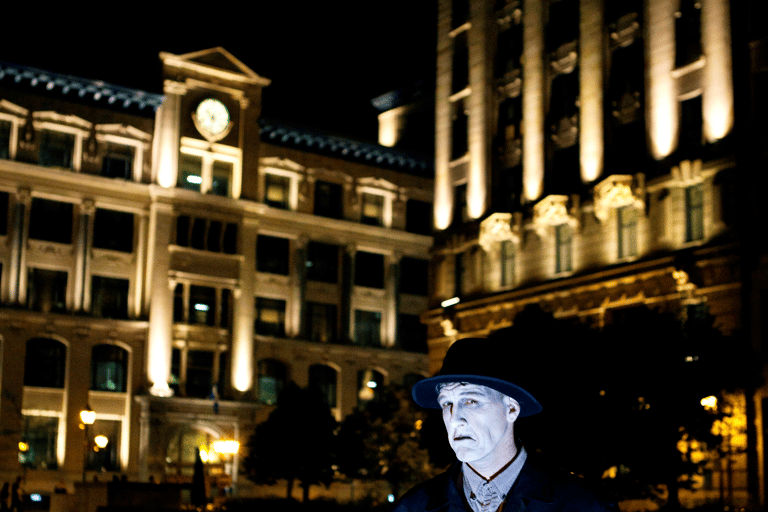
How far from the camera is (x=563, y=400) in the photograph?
27.6 m

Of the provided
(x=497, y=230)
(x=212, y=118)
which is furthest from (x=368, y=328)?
(x=497, y=230)

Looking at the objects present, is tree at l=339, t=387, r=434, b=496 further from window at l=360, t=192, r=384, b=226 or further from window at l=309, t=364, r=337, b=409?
window at l=360, t=192, r=384, b=226

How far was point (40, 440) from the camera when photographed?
169 feet

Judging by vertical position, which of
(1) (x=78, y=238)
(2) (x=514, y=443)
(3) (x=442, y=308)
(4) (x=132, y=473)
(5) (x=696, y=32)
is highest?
(5) (x=696, y=32)

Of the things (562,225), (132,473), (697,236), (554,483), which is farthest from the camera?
(132,473)

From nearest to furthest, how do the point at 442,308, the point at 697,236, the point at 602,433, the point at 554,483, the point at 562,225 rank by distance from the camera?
the point at 554,483
the point at 602,433
the point at 697,236
the point at 562,225
the point at 442,308

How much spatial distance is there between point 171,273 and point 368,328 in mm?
13727

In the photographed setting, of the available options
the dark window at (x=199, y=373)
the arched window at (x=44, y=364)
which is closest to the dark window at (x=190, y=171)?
the dark window at (x=199, y=373)

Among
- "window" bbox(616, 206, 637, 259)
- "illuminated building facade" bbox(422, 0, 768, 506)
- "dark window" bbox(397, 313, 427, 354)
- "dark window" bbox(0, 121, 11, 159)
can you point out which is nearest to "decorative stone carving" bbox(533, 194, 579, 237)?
"illuminated building facade" bbox(422, 0, 768, 506)

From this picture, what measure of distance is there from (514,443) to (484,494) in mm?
235

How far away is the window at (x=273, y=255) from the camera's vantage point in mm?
60625

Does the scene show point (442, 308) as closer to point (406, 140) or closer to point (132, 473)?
point (132, 473)

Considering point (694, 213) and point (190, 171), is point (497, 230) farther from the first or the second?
point (190, 171)

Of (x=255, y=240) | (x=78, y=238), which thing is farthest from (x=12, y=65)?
(x=255, y=240)
